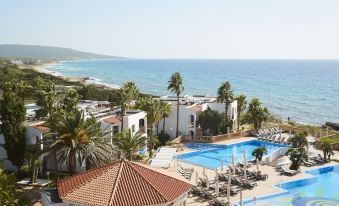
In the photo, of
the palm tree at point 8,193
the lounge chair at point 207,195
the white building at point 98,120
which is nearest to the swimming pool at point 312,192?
the lounge chair at point 207,195

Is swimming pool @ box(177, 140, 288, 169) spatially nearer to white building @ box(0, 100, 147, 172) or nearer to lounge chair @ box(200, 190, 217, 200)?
white building @ box(0, 100, 147, 172)

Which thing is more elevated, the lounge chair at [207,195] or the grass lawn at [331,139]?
the grass lawn at [331,139]

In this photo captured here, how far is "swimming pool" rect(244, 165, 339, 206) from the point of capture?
30.2 meters

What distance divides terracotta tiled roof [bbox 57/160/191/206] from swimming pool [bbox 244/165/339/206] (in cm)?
1018

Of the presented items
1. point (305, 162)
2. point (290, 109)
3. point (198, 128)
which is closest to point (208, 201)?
point (305, 162)

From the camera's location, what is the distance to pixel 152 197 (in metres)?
20.0

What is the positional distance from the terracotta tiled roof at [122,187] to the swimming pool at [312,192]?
33.4 feet

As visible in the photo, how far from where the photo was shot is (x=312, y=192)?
109 ft

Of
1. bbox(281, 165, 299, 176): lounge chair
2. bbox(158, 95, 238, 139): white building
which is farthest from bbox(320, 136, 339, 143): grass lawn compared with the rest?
bbox(281, 165, 299, 176): lounge chair

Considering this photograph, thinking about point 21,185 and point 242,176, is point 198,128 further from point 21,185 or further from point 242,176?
point 21,185

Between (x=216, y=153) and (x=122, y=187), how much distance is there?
28402mm

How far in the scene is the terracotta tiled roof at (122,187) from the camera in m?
19.7

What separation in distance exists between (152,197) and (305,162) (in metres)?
25.8

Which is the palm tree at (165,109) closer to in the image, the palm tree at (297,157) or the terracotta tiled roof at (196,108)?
the terracotta tiled roof at (196,108)
